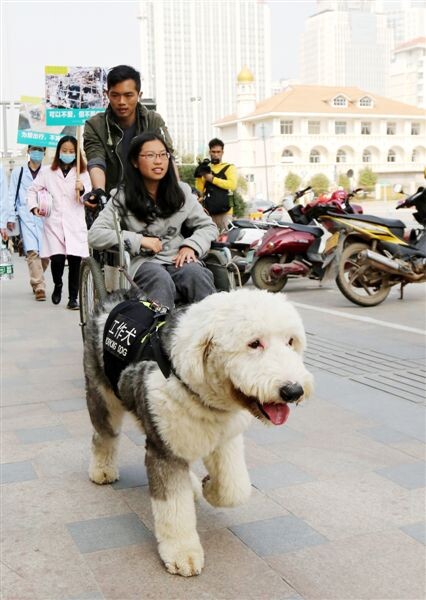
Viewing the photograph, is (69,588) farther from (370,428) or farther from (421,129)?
(421,129)

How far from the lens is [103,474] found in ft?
12.2

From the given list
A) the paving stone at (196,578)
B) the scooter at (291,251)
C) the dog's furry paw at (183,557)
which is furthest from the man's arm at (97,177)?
the scooter at (291,251)

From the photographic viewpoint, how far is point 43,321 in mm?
8703

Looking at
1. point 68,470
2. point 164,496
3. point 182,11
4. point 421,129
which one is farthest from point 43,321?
point 182,11

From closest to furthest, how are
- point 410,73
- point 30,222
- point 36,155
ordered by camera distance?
point 30,222, point 36,155, point 410,73

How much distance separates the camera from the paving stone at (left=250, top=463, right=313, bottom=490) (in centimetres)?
367

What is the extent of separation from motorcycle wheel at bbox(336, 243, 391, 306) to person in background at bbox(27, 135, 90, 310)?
308cm

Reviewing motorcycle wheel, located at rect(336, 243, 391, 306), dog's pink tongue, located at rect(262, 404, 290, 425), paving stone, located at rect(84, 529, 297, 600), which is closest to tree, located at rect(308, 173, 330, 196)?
motorcycle wheel, located at rect(336, 243, 391, 306)

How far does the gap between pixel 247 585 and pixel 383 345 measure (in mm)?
4375

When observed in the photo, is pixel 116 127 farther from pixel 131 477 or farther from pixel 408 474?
pixel 408 474

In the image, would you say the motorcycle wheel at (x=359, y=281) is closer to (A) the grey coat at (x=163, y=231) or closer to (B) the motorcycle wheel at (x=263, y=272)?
(B) the motorcycle wheel at (x=263, y=272)

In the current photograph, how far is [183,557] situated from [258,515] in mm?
607

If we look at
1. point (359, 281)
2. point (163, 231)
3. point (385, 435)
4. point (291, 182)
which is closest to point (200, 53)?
point (291, 182)

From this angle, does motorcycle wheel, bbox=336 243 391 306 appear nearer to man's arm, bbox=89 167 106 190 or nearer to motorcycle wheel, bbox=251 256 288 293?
motorcycle wheel, bbox=251 256 288 293
